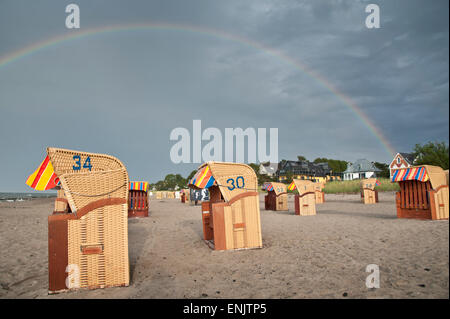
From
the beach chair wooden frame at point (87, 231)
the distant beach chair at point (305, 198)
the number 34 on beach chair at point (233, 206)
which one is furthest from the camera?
the distant beach chair at point (305, 198)

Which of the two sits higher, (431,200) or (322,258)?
(431,200)

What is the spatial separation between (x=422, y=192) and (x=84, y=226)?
12.6 meters

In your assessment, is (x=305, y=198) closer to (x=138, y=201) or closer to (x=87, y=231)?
(x=138, y=201)

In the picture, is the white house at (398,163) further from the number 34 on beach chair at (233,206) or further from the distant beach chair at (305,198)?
the number 34 on beach chair at (233,206)

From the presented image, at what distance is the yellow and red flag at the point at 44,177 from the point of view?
5.39m

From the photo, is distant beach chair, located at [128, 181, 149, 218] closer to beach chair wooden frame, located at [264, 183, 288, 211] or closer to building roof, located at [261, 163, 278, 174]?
beach chair wooden frame, located at [264, 183, 288, 211]

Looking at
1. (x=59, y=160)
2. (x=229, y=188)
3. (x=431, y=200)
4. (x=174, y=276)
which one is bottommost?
(x=174, y=276)

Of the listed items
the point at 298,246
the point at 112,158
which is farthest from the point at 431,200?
the point at 112,158

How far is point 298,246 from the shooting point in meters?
8.23

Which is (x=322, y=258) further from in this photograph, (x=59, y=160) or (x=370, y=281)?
(x=59, y=160)

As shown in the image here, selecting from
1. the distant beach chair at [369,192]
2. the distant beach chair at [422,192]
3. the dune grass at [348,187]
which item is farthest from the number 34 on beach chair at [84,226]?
the dune grass at [348,187]

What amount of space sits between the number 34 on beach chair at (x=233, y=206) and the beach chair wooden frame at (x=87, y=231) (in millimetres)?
3022

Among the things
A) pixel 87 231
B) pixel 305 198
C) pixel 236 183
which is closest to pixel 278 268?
pixel 236 183
